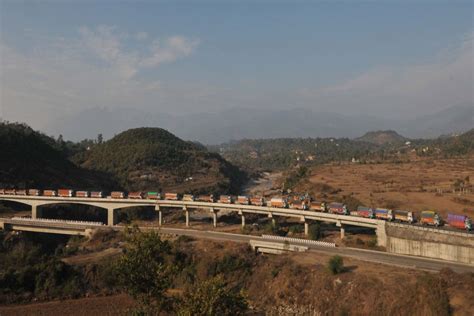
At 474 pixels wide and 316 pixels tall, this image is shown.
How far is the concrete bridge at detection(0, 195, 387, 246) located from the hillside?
53.0 metres

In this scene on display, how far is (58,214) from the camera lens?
99750 millimetres

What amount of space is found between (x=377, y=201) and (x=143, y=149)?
115 metres

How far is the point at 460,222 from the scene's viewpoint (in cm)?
5856

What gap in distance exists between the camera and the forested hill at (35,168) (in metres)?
115

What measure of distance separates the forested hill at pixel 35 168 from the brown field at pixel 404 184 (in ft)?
250

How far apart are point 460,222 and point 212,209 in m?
45.2

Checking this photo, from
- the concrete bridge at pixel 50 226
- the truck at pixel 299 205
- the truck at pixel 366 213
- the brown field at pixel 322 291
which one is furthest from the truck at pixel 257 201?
the concrete bridge at pixel 50 226

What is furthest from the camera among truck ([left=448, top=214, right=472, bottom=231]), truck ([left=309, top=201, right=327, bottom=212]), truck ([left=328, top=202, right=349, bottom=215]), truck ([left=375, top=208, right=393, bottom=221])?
truck ([left=309, top=201, right=327, bottom=212])

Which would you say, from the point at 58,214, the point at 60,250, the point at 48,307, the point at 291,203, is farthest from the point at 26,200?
the point at 291,203

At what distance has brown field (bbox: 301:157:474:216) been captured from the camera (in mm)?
91750

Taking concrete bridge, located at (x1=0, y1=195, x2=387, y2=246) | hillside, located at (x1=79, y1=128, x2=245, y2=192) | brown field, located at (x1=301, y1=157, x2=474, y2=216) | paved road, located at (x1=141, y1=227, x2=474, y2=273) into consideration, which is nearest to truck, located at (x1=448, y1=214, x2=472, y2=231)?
paved road, located at (x1=141, y1=227, x2=474, y2=273)

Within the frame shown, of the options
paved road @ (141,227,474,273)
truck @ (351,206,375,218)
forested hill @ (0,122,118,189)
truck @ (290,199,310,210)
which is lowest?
paved road @ (141,227,474,273)

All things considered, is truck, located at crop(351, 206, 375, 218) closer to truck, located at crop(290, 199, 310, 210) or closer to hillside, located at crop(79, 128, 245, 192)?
truck, located at crop(290, 199, 310, 210)

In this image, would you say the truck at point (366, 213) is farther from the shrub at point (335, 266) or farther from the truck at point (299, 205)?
the shrub at point (335, 266)
